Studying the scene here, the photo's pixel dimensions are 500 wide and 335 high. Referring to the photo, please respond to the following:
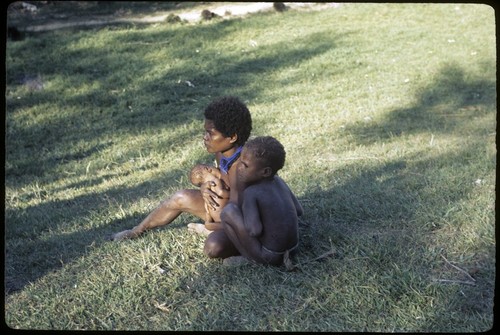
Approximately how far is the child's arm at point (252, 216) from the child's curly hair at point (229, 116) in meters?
0.48

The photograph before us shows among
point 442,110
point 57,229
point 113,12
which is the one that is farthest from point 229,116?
point 113,12

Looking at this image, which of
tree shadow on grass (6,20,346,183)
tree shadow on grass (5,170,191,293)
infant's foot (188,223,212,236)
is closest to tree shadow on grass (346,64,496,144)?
tree shadow on grass (6,20,346,183)

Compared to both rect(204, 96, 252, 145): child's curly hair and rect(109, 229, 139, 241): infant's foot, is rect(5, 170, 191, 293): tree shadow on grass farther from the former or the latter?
rect(204, 96, 252, 145): child's curly hair

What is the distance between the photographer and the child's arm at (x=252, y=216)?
142 inches

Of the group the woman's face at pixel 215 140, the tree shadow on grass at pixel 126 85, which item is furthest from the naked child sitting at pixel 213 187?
the tree shadow on grass at pixel 126 85

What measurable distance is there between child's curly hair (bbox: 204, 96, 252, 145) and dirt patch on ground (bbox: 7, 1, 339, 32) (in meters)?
7.82

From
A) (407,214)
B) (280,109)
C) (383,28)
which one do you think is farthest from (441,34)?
(407,214)

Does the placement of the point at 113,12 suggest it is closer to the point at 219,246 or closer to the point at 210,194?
the point at 210,194

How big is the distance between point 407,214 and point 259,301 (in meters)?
1.51

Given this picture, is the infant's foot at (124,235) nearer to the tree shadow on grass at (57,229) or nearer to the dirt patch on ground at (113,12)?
the tree shadow on grass at (57,229)

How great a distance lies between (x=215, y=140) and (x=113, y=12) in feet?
29.8

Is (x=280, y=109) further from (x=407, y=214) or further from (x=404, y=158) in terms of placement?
(x=407, y=214)

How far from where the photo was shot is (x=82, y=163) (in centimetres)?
682

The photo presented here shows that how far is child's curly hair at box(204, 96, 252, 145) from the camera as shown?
3879 mm
